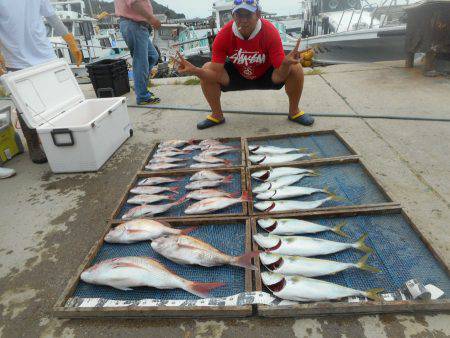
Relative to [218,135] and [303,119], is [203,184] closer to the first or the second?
[218,135]

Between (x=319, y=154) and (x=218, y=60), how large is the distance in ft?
5.86

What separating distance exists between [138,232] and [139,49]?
403 centimetres

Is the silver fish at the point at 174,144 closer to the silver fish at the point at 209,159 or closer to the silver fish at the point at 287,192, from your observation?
the silver fish at the point at 209,159

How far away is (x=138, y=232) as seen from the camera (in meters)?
2.27

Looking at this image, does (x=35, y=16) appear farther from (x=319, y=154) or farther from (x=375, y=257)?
(x=375, y=257)

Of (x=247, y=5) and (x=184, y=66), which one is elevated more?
(x=247, y=5)

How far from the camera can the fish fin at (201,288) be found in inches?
71.6

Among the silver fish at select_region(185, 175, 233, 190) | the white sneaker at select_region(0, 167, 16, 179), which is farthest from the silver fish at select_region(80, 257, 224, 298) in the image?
the white sneaker at select_region(0, 167, 16, 179)

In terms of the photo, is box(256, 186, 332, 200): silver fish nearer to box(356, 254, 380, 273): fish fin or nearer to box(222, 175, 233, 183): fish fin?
box(222, 175, 233, 183): fish fin

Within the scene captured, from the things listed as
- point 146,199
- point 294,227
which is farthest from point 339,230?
point 146,199

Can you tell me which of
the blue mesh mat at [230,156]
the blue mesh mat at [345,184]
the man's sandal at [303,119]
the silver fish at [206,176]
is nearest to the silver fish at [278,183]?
the blue mesh mat at [345,184]

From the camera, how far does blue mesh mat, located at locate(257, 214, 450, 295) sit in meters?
1.83

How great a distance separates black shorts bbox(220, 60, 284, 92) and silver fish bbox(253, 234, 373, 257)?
8.66 ft

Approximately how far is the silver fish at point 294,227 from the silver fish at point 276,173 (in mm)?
678
